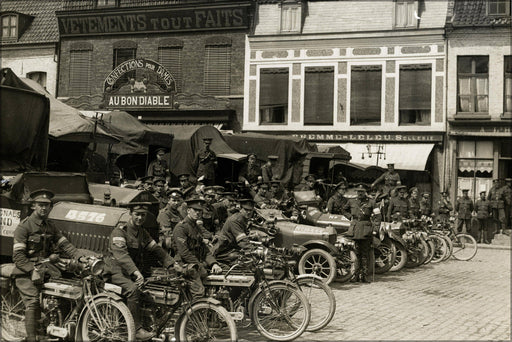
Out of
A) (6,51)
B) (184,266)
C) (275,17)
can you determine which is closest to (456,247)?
(184,266)

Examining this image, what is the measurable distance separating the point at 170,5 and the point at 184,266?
20.8 metres

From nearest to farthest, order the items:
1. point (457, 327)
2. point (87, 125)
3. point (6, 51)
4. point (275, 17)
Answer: point (457, 327)
point (87, 125)
point (275, 17)
point (6, 51)

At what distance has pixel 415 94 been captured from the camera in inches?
957

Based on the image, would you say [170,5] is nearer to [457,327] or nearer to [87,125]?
[87,125]

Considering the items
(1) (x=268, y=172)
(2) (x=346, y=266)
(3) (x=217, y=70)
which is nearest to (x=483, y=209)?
(1) (x=268, y=172)

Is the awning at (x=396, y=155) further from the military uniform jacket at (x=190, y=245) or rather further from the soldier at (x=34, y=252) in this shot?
the soldier at (x=34, y=252)

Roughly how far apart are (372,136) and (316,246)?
1361cm

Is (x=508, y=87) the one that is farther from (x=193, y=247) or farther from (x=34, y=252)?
(x=34, y=252)

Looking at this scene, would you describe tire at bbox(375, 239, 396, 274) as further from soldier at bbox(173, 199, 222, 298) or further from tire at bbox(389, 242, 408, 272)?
soldier at bbox(173, 199, 222, 298)

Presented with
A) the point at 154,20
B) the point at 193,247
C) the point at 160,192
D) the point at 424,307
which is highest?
the point at 154,20

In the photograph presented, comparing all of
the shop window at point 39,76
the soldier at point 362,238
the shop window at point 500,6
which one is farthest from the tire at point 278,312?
the shop window at point 39,76

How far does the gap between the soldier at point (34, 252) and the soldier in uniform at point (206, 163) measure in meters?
8.20

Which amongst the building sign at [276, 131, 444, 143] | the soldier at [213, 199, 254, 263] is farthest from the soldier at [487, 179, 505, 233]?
the soldier at [213, 199, 254, 263]

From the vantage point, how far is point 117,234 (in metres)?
7.22
